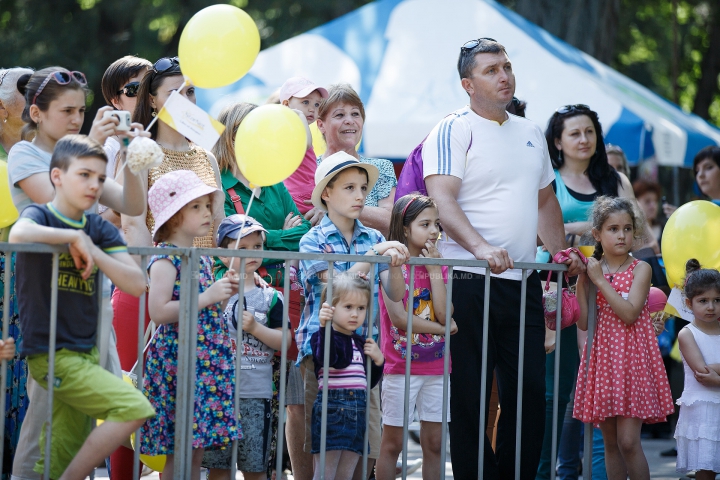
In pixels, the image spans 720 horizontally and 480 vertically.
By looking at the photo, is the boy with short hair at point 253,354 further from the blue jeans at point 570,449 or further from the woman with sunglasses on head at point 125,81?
the blue jeans at point 570,449

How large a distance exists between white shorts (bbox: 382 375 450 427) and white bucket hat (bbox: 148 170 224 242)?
4.43 ft

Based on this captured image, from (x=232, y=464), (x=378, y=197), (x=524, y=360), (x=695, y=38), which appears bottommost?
(x=232, y=464)

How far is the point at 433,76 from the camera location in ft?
32.3

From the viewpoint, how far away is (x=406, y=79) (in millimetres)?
9922

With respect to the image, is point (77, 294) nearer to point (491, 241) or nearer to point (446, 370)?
point (446, 370)

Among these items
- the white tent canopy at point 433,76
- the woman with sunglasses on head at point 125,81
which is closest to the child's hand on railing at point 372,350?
the woman with sunglasses on head at point 125,81

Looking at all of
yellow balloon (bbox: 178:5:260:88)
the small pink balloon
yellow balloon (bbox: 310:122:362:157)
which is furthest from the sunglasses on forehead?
the small pink balloon

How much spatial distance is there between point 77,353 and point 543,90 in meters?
6.71

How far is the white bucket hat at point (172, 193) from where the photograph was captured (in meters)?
4.38

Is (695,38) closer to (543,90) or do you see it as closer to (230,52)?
(543,90)

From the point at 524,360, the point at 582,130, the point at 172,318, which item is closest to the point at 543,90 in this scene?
the point at 582,130

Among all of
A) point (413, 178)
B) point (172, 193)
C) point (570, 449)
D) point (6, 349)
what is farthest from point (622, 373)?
point (6, 349)

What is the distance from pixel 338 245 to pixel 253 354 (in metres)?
0.67

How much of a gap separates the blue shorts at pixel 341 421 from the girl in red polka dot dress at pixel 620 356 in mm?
1266
